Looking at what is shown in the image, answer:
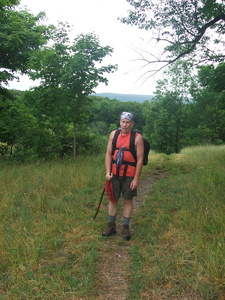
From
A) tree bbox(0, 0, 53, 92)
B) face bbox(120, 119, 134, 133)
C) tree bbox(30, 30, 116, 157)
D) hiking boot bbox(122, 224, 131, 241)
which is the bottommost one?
hiking boot bbox(122, 224, 131, 241)

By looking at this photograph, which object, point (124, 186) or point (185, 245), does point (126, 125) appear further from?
point (185, 245)

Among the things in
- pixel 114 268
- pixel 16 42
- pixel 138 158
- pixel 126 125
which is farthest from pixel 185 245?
pixel 16 42

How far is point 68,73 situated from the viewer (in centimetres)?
716

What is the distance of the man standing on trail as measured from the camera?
3.52m

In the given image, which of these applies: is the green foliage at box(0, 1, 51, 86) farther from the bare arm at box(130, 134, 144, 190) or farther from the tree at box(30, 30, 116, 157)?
the bare arm at box(130, 134, 144, 190)

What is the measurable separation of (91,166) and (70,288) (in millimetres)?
5392

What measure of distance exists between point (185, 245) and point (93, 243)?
49.7 inches

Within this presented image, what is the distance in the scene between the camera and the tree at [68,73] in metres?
7.30

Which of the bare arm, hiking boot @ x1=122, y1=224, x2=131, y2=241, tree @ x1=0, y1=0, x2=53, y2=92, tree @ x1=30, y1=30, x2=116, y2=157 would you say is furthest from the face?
tree @ x1=0, y1=0, x2=53, y2=92

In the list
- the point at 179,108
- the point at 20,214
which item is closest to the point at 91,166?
the point at 20,214

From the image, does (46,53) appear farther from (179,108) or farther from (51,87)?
(179,108)

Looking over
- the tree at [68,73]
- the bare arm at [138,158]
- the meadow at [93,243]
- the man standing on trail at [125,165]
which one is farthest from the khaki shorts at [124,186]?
the tree at [68,73]

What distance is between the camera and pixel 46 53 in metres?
7.33

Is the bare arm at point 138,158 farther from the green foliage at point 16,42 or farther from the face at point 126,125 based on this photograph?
the green foliage at point 16,42
